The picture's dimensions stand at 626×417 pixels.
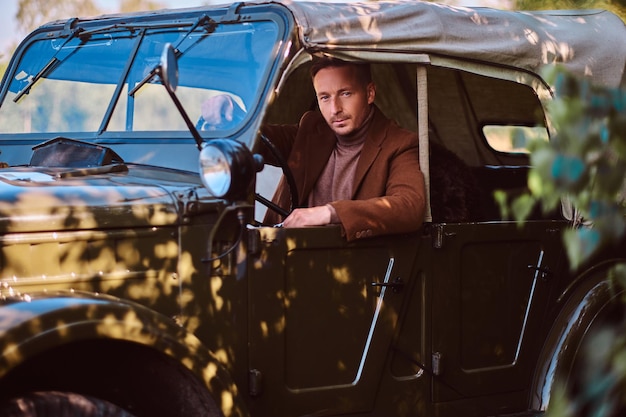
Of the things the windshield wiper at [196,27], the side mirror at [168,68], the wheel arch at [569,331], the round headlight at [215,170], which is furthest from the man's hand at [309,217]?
the wheel arch at [569,331]

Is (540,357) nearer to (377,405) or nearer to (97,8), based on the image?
(377,405)

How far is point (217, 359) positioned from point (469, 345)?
4.34 feet

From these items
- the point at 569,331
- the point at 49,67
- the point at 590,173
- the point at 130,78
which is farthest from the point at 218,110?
the point at 590,173

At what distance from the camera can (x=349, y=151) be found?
4.37 meters

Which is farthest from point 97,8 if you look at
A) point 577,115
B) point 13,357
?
point 577,115

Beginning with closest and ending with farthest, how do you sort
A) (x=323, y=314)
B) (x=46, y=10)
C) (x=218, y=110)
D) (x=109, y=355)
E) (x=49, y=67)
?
1. (x=109, y=355)
2. (x=323, y=314)
3. (x=218, y=110)
4. (x=49, y=67)
5. (x=46, y=10)

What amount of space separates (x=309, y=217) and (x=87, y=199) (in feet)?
2.78

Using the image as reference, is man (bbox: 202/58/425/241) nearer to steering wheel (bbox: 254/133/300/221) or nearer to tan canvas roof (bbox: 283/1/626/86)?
steering wheel (bbox: 254/133/300/221)

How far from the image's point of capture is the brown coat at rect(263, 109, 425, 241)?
3805mm

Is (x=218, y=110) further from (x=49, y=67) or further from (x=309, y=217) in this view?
(x=49, y=67)

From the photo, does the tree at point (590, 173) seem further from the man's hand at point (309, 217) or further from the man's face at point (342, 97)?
the man's face at point (342, 97)

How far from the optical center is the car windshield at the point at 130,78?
3922mm

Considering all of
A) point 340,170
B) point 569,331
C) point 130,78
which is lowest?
point 569,331

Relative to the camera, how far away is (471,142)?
20.5 feet
